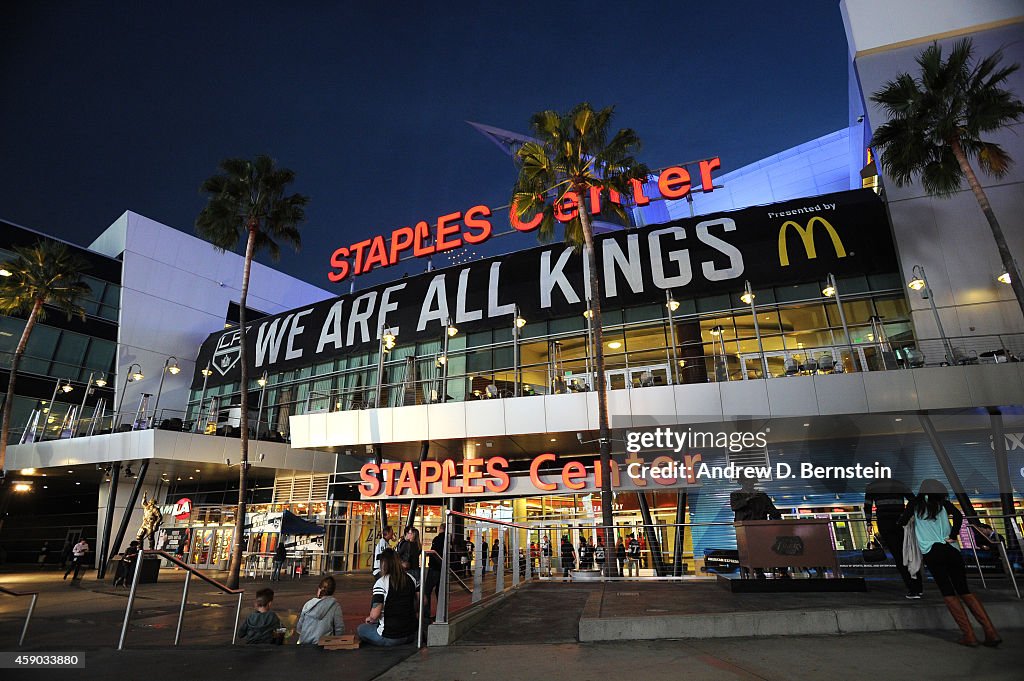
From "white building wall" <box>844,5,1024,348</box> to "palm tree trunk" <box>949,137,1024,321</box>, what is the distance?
91.4 inches

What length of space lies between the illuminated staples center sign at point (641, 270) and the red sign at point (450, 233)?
8.68 ft

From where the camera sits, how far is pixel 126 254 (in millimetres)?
39375

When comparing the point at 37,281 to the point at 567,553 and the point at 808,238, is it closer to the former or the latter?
the point at 567,553

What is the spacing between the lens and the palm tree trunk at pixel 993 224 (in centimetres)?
1583

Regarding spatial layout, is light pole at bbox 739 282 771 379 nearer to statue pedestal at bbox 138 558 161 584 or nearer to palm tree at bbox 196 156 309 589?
palm tree at bbox 196 156 309 589

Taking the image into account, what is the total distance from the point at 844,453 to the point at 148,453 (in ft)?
97.3

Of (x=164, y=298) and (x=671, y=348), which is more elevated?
(x=164, y=298)

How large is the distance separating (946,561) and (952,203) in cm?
2051

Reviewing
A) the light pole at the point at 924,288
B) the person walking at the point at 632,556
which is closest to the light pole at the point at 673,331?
the person walking at the point at 632,556

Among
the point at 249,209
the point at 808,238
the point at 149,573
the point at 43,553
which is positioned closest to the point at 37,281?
the point at 249,209

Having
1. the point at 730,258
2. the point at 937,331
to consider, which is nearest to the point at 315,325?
the point at 730,258

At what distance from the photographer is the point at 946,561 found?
6.34 m

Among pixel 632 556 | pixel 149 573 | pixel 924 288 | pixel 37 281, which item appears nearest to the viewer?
pixel 632 556
